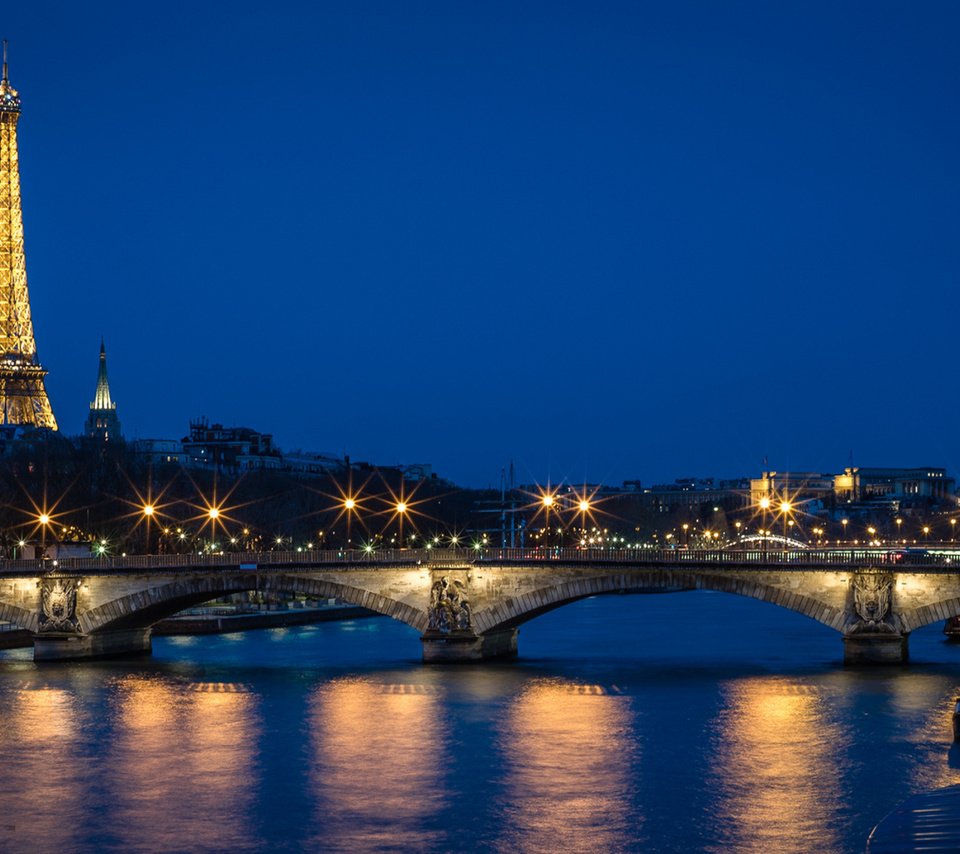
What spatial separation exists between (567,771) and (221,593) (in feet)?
91.4

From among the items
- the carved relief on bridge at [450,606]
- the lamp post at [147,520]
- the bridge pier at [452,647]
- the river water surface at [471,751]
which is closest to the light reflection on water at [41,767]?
the river water surface at [471,751]

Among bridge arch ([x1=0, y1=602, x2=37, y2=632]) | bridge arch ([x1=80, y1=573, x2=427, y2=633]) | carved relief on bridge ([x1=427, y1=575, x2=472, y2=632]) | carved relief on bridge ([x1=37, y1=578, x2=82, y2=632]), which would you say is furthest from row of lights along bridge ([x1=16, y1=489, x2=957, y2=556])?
bridge arch ([x1=0, y1=602, x2=37, y2=632])

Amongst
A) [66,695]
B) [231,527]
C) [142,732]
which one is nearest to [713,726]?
[142,732]

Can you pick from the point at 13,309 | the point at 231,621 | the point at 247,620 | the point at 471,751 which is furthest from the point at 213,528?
the point at 471,751

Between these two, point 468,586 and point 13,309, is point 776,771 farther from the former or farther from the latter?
point 13,309

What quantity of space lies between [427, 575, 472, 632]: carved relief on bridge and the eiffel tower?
7723cm

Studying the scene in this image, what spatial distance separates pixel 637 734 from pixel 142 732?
493 inches

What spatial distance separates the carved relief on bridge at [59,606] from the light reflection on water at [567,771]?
65.3ft

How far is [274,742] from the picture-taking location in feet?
144

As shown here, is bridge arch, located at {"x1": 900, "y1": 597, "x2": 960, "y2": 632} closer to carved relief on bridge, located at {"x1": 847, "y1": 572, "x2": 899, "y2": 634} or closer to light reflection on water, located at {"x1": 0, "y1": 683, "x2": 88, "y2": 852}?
carved relief on bridge, located at {"x1": 847, "y1": 572, "x2": 899, "y2": 634}

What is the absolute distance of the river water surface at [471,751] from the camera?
110ft

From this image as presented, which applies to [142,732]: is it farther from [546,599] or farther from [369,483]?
[369,483]

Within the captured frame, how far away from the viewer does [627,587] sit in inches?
2377

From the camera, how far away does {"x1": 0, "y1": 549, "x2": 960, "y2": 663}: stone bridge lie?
57.5m
